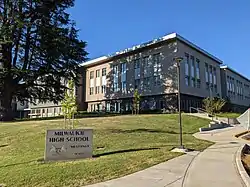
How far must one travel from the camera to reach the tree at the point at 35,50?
2869cm

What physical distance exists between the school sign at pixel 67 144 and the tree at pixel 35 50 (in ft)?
65.4

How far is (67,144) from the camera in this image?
393 inches

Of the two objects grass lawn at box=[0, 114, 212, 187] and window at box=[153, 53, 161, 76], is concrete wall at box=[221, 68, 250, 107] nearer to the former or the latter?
window at box=[153, 53, 161, 76]

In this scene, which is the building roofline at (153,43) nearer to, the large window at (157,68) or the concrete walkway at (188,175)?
the large window at (157,68)

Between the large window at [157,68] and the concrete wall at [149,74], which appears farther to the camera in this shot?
the large window at [157,68]

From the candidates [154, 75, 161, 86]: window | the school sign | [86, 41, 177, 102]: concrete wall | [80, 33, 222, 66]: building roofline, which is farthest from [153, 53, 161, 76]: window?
the school sign

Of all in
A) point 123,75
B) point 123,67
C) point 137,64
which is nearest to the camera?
point 137,64

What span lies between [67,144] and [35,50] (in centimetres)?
2359

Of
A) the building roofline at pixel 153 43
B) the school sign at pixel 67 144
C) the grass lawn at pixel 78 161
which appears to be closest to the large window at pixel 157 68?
the building roofline at pixel 153 43

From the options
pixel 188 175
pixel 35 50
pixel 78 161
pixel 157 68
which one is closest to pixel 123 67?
pixel 157 68

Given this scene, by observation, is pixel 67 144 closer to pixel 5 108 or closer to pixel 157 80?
pixel 5 108

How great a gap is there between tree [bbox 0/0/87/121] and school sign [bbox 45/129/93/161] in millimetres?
19947

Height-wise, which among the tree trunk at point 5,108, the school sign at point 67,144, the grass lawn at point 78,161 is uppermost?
the tree trunk at point 5,108

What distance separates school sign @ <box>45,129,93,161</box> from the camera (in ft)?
31.7
